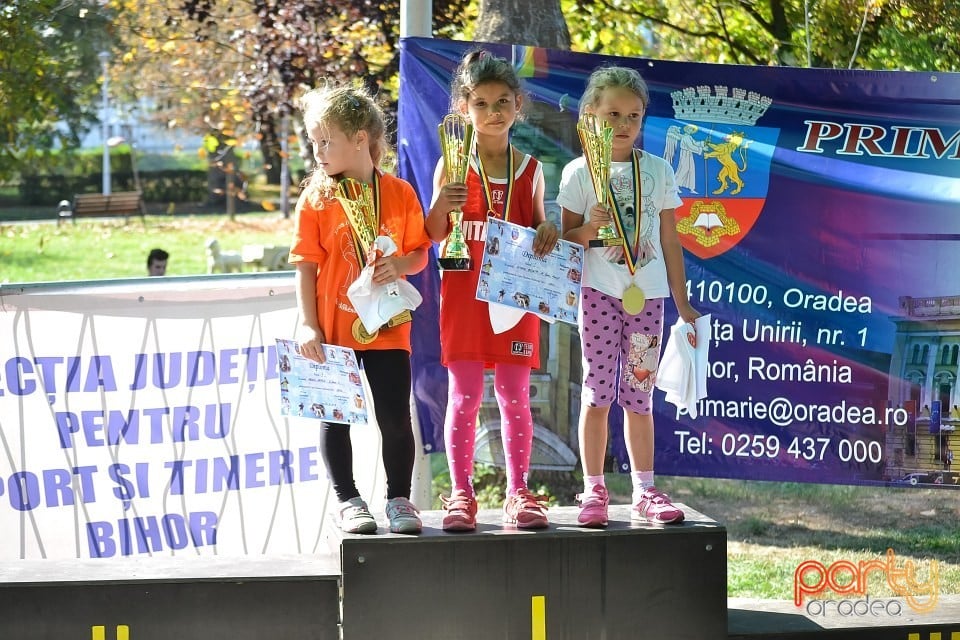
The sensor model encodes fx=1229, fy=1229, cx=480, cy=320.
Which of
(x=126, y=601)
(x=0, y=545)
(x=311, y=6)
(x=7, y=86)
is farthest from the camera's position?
(x=7, y=86)

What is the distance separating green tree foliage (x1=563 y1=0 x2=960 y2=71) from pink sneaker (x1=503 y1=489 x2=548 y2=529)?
361 cm

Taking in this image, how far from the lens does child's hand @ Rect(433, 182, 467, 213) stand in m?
3.84

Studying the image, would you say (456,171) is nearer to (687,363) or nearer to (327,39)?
(687,363)

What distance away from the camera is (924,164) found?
493cm

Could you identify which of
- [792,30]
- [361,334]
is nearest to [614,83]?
[361,334]

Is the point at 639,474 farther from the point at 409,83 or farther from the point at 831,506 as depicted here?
the point at 831,506

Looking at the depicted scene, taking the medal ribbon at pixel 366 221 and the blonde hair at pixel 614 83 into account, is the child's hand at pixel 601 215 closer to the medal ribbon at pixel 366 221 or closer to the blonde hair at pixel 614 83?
the blonde hair at pixel 614 83

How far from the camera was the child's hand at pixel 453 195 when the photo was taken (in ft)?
12.6

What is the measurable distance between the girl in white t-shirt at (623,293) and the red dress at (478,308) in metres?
0.17

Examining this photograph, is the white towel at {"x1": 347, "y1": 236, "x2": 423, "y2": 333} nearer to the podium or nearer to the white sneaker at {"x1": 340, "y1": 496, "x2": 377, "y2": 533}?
the white sneaker at {"x1": 340, "y1": 496, "x2": 377, "y2": 533}

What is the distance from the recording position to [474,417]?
4.03 meters

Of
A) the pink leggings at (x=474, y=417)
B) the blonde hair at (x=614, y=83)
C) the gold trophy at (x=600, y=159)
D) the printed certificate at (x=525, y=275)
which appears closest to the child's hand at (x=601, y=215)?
the gold trophy at (x=600, y=159)

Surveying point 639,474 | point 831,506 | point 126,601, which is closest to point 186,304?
point 126,601

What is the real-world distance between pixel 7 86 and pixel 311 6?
7.14ft
